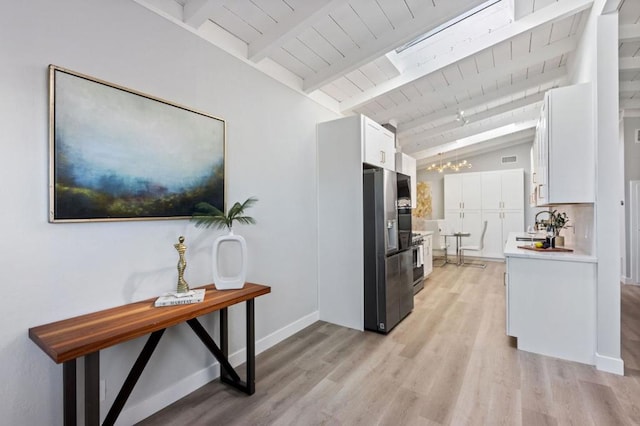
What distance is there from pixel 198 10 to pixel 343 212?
7.21 ft

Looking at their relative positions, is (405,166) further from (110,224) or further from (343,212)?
(110,224)

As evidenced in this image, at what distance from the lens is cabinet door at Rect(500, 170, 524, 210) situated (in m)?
6.96

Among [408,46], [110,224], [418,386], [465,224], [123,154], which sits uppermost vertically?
[408,46]

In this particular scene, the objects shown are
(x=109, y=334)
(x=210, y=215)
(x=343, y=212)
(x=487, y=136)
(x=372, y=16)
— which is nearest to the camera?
(x=109, y=334)

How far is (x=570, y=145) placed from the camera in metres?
2.51

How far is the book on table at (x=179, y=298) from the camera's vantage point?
1.72 m

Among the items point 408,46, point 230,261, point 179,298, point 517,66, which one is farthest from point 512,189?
point 179,298

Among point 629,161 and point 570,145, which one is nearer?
Result: point 570,145

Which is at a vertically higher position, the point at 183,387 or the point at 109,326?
the point at 109,326

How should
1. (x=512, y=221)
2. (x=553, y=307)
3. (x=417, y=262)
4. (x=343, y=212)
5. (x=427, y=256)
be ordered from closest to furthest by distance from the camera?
(x=553, y=307) < (x=343, y=212) < (x=417, y=262) < (x=427, y=256) < (x=512, y=221)

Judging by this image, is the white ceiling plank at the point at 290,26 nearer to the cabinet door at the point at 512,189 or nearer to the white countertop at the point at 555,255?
the white countertop at the point at 555,255

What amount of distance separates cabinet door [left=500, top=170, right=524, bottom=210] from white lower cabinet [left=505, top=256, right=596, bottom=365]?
5177mm

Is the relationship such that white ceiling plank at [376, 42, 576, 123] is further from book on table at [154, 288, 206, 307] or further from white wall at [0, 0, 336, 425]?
book on table at [154, 288, 206, 307]

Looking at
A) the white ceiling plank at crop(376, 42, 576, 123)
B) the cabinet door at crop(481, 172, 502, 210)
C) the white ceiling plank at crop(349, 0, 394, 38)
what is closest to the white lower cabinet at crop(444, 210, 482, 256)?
the cabinet door at crop(481, 172, 502, 210)
